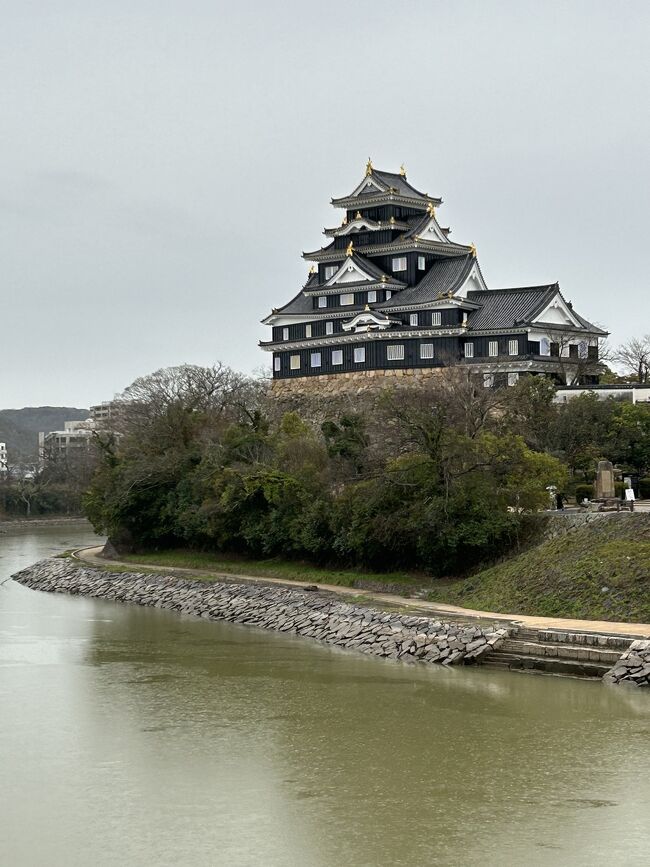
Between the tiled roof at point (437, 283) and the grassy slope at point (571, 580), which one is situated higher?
the tiled roof at point (437, 283)

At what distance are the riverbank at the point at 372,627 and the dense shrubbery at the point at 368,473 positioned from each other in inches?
88.3

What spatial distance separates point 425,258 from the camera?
193 ft

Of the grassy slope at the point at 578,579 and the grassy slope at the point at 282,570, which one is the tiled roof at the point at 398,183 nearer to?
the grassy slope at the point at 282,570

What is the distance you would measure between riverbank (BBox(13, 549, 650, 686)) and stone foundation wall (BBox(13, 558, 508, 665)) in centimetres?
3

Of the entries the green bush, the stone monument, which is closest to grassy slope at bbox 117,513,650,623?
the stone monument

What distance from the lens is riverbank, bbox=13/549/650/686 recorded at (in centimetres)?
2462

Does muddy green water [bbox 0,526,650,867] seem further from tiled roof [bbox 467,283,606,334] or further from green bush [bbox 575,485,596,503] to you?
tiled roof [bbox 467,283,606,334]

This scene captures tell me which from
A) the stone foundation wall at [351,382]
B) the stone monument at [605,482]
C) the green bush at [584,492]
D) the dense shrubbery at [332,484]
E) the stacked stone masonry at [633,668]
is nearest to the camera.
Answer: the stacked stone masonry at [633,668]

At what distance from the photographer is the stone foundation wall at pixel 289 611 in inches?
1075

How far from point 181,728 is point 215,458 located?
23.4 metres

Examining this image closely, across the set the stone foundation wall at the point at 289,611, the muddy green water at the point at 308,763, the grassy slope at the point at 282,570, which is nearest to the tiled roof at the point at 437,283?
the grassy slope at the point at 282,570

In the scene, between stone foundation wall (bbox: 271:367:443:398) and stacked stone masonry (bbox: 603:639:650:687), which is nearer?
stacked stone masonry (bbox: 603:639:650:687)

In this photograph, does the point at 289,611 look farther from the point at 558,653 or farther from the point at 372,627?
the point at 558,653

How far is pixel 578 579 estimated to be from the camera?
1137 inches
